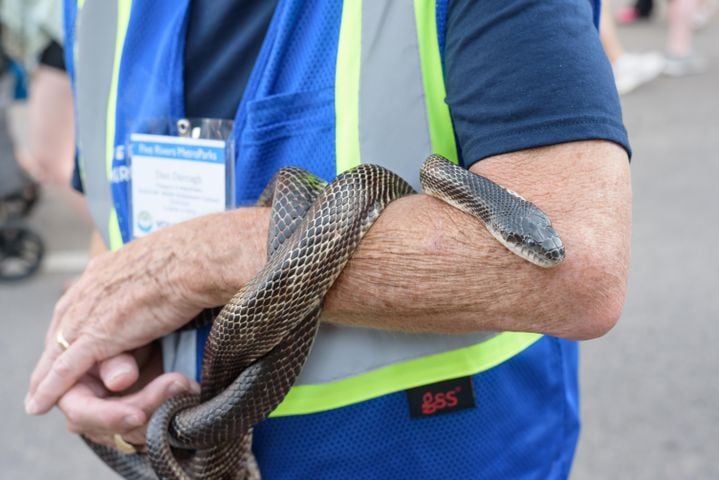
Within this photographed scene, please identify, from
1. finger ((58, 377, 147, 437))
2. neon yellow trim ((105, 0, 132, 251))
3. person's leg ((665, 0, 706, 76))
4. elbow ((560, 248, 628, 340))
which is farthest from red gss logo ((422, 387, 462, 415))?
person's leg ((665, 0, 706, 76))

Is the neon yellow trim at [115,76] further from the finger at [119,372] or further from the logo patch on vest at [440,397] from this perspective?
the logo patch on vest at [440,397]

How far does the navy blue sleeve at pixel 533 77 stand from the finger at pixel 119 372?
836 mm

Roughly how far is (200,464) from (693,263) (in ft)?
14.3

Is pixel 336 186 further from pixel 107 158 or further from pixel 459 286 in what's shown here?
pixel 107 158

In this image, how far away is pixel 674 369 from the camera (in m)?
4.46

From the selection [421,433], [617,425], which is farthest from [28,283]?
[421,433]

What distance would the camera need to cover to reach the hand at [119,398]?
1769mm

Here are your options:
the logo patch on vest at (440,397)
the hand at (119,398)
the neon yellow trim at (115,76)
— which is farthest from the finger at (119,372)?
the logo patch on vest at (440,397)

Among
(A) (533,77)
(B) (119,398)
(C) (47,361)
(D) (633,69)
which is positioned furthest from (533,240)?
(D) (633,69)

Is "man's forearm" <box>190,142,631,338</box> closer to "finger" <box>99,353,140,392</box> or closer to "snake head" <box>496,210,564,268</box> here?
"snake head" <box>496,210,564,268</box>

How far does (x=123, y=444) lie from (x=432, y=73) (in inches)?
39.1

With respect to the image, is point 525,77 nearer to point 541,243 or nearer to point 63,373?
point 541,243

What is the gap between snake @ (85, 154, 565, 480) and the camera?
4.86 ft

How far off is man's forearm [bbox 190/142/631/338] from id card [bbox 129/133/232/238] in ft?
Answer: 1.37
